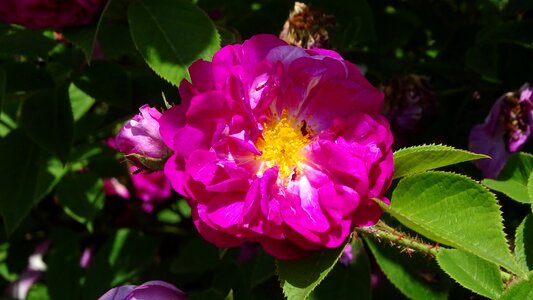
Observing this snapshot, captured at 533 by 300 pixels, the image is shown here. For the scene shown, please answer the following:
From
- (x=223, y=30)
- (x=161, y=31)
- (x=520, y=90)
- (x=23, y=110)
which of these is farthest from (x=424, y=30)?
(x=23, y=110)

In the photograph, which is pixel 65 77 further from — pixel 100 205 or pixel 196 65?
pixel 196 65

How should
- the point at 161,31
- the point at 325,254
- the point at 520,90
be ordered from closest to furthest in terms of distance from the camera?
the point at 325,254, the point at 161,31, the point at 520,90

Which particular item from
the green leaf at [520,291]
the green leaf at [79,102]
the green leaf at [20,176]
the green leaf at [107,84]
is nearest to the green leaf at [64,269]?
the green leaf at [20,176]

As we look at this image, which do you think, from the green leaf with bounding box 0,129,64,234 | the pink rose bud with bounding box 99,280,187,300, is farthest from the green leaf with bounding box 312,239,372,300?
the green leaf with bounding box 0,129,64,234

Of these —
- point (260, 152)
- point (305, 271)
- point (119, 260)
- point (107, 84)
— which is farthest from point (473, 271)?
point (119, 260)

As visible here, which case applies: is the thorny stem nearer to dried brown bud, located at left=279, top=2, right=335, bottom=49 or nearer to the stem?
the stem

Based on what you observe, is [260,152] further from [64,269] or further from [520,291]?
[64,269]
